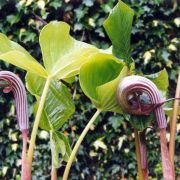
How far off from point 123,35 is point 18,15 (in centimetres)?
164

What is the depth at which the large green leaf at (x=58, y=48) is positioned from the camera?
1.96ft

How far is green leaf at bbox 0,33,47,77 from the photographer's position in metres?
0.53

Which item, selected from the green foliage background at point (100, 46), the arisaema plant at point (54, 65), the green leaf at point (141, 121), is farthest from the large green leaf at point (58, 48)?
the green foliage background at point (100, 46)

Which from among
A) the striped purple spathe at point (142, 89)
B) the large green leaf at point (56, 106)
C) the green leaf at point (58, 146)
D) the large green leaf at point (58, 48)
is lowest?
the green leaf at point (58, 146)

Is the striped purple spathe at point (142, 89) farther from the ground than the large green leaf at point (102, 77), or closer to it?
closer to it

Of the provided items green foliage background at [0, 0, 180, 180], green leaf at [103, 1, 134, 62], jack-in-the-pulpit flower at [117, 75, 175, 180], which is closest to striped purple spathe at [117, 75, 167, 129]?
jack-in-the-pulpit flower at [117, 75, 175, 180]

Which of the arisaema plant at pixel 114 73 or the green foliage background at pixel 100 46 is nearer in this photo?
the arisaema plant at pixel 114 73

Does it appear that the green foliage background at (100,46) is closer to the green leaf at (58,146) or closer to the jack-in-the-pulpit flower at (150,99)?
the green leaf at (58,146)

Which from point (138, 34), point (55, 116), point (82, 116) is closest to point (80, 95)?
point (82, 116)

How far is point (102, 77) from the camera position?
0.61m

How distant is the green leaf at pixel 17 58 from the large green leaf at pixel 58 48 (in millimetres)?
22

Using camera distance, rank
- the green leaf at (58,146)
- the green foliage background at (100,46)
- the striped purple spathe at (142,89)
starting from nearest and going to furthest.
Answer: the striped purple spathe at (142,89)
the green leaf at (58,146)
the green foliage background at (100,46)

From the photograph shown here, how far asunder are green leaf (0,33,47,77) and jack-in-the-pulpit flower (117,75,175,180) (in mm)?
128

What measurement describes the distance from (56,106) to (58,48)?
131 mm
